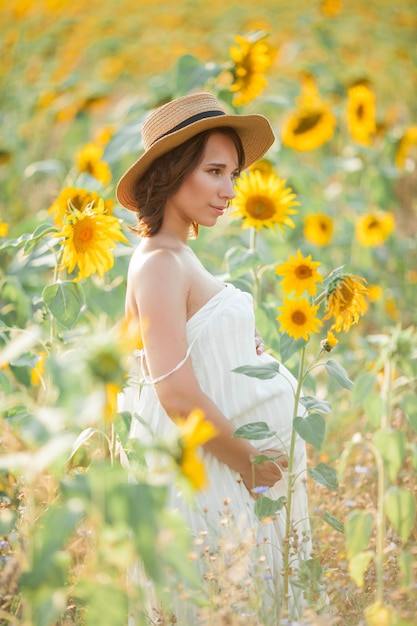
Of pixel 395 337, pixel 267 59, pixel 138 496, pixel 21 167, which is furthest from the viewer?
pixel 21 167

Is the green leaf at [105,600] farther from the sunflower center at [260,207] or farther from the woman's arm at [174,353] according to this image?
the sunflower center at [260,207]

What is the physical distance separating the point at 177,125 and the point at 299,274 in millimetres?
442

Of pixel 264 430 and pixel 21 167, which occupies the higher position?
pixel 264 430

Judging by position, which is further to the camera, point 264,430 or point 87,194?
point 87,194

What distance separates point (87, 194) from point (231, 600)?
1.23m

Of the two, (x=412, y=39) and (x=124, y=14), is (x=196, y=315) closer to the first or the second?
(x=412, y=39)

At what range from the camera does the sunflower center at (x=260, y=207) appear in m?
2.29

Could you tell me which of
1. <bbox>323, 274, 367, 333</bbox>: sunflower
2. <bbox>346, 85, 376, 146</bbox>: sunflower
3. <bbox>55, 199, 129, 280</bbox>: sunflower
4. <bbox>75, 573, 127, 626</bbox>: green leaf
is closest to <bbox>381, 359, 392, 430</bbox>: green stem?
<bbox>323, 274, 367, 333</bbox>: sunflower

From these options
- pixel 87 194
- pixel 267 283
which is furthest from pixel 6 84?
pixel 87 194

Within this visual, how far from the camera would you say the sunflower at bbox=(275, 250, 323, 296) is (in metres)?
1.84

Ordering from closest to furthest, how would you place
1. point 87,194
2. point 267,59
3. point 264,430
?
point 264,430 < point 87,194 < point 267,59

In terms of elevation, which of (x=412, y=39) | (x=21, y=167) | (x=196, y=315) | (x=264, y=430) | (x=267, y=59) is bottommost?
(x=412, y=39)

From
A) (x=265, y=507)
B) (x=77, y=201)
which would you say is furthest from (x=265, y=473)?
(x=77, y=201)

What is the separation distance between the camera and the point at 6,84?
4809 mm
